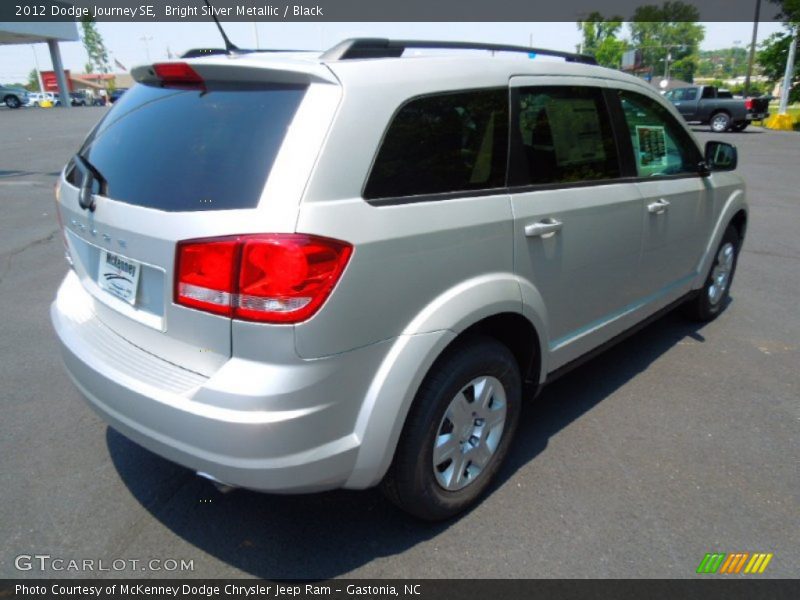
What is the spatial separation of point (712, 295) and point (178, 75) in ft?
13.7

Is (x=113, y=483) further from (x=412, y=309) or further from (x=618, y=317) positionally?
(x=618, y=317)

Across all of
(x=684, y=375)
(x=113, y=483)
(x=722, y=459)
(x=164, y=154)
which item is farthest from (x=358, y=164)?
(x=684, y=375)

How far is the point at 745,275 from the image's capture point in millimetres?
5996

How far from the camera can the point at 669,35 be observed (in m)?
99.2

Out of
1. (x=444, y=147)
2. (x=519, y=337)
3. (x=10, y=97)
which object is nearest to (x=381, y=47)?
(x=444, y=147)

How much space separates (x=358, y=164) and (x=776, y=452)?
8.51 ft

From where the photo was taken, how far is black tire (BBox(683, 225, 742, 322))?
4477mm

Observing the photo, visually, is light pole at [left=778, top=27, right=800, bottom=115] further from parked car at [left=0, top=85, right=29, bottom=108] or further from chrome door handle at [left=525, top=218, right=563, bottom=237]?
parked car at [left=0, top=85, right=29, bottom=108]

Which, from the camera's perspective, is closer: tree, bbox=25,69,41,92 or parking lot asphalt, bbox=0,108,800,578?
parking lot asphalt, bbox=0,108,800,578

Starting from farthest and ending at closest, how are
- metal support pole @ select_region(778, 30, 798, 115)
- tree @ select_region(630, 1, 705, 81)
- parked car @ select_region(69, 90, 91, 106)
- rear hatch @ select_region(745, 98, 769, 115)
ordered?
tree @ select_region(630, 1, 705, 81)
parked car @ select_region(69, 90, 91, 106)
metal support pole @ select_region(778, 30, 798, 115)
rear hatch @ select_region(745, 98, 769, 115)

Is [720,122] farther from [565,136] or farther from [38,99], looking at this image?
[38,99]

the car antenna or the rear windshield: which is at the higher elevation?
the car antenna

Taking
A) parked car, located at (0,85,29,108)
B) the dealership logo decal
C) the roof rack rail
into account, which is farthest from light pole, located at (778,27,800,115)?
parked car, located at (0,85,29,108)
